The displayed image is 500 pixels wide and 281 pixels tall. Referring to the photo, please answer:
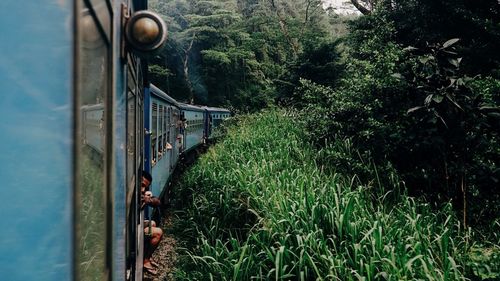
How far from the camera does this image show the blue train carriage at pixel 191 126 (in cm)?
1108

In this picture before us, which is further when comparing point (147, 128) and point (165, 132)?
point (165, 132)

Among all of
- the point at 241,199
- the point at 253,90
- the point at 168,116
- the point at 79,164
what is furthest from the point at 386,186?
the point at 253,90

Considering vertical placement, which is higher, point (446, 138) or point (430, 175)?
point (446, 138)

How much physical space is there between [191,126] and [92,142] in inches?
456

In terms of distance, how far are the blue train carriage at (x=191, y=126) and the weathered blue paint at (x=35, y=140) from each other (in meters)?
9.76

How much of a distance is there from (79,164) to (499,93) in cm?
607

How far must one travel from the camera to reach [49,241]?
761 millimetres

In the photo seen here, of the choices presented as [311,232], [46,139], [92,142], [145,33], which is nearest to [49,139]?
[46,139]

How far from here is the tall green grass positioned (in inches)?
127

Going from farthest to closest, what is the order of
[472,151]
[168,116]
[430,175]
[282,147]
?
[168,116]
[282,147]
[430,175]
[472,151]

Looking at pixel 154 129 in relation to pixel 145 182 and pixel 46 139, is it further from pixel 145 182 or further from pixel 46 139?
pixel 46 139

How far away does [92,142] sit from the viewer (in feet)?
3.32

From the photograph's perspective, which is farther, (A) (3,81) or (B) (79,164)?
(B) (79,164)

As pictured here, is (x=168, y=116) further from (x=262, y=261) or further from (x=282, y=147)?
(x=262, y=261)
